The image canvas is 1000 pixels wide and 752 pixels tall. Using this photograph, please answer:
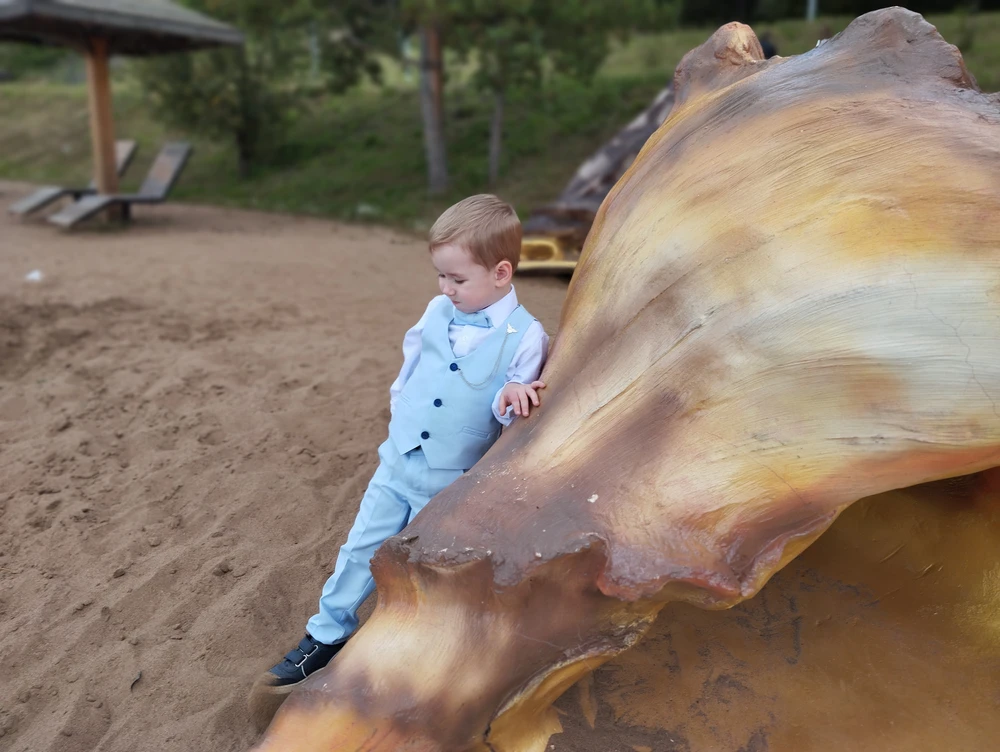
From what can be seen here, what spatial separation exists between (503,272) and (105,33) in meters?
8.76

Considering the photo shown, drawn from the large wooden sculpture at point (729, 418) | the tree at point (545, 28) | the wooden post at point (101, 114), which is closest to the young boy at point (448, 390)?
the large wooden sculpture at point (729, 418)

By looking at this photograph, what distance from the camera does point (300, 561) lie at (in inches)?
92.5

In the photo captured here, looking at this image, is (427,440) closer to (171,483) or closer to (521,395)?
(521,395)

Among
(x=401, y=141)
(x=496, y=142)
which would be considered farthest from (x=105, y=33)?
(x=401, y=141)

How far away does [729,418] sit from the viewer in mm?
1438

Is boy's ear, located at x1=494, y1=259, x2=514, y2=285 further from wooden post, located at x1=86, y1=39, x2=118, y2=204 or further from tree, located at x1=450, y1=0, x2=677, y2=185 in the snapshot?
wooden post, located at x1=86, y1=39, x2=118, y2=204

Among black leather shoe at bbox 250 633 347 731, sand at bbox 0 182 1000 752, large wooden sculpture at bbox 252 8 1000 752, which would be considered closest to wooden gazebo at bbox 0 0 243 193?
sand at bbox 0 182 1000 752

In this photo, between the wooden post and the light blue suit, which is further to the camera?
the wooden post

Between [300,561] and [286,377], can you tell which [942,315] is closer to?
[300,561]

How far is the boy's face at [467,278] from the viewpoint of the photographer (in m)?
1.72

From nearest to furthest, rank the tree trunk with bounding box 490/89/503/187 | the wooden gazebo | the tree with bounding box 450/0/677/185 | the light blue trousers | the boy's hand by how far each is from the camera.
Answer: the boy's hand, the light blue trousers, the wooden gazebo, the tree with bounding box 450/0/677/185, the tree trunk with bounding box 490/89/503/187

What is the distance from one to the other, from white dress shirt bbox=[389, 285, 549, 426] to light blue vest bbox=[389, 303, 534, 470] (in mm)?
14

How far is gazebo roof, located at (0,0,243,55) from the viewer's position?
25.2 feet

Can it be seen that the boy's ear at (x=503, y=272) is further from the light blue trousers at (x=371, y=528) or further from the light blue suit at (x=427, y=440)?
the light blue trousers at (x=371, y=528)
